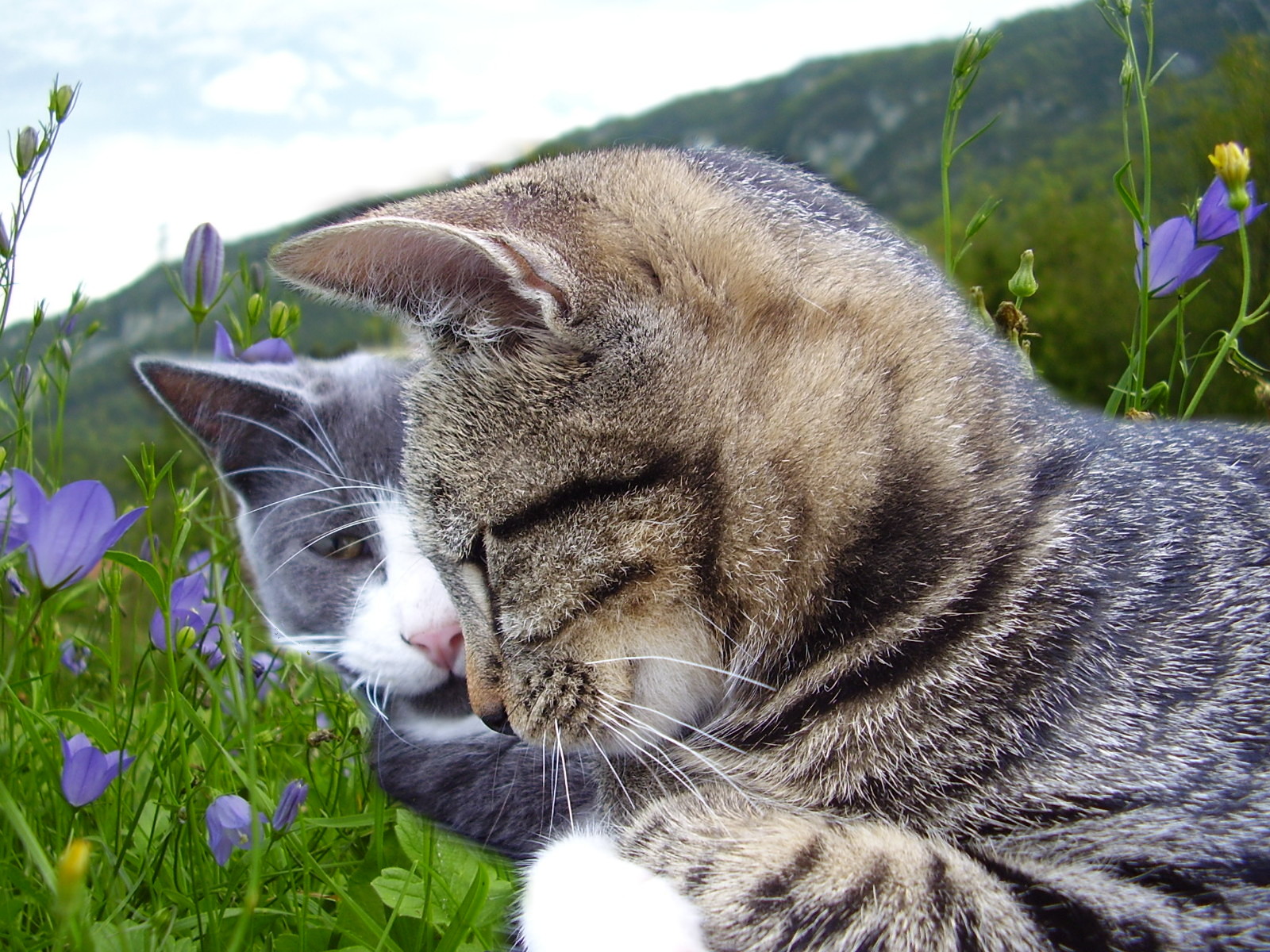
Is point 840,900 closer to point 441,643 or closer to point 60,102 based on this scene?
point 441,643

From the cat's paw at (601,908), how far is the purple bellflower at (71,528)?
0.68 m

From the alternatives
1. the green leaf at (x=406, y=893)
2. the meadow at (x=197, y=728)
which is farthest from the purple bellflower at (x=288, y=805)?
the green leaf at (x=406, y=893)

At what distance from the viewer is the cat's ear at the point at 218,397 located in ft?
7.44

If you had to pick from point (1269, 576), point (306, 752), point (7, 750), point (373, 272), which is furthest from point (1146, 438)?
point (7, 750)

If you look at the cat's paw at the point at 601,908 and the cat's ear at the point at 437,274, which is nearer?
the cat's paw at the point at 601,908

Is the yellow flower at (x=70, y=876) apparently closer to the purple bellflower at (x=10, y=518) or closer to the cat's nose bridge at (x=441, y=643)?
the purple bellflower at (x=10, y=518)

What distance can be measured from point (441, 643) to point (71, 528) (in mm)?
774

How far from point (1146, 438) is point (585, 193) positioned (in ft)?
3.23

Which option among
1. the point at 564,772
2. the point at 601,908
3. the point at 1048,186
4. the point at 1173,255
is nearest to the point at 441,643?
the point at 564,772

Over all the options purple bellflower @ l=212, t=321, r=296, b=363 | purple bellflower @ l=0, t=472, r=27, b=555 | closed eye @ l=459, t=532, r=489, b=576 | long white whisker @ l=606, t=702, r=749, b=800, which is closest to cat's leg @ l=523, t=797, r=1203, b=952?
long white whisker @ l=606, t=702, r=749, b=800

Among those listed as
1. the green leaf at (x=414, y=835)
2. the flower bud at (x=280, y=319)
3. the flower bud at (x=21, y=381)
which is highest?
the flower bud at (x=280, y=319)

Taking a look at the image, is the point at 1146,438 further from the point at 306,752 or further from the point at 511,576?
the point at 306,752

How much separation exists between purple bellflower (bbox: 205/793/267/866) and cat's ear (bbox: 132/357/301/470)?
1.21 meters

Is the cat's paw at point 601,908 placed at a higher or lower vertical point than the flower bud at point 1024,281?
lower
